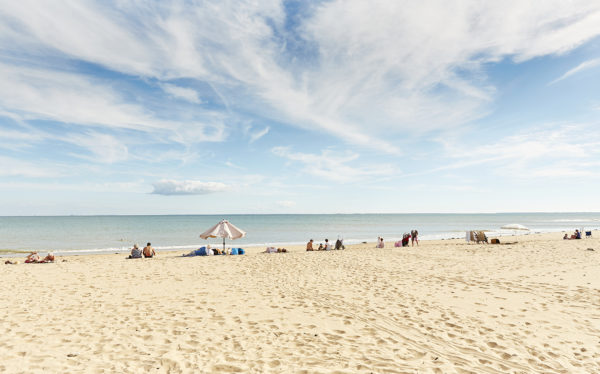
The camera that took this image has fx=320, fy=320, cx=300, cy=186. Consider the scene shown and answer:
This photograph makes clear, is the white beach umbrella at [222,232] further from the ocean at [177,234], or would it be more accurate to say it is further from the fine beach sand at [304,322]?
the ocean at [177,234]

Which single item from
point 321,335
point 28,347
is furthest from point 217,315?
point 28,347

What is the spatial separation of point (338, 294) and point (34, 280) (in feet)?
37.3

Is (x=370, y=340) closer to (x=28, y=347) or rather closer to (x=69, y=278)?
(x=28, y=347)

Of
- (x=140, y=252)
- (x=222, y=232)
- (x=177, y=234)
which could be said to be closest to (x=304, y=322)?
(x=222, y=232)

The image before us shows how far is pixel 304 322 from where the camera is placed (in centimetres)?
737

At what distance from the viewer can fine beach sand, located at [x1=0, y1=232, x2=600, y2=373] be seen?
17.8 ft

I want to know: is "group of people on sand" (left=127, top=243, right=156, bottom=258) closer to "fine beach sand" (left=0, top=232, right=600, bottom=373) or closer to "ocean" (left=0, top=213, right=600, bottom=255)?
"fine beach sand" (left=0, top=232, right=600, bottom=373)

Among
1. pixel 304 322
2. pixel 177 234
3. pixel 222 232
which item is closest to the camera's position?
pixel 304 322

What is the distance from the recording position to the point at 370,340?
6.31 metres

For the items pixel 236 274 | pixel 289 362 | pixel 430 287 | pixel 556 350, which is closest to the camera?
pixel 289 362

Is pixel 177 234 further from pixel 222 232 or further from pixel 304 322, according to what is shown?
pixel 304 322

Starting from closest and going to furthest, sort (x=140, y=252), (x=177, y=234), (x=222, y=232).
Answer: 1. (x=140, y=252)
2. (x=222, y=232)
3. (x=177, y=234)

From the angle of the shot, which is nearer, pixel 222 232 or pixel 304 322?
pixel 304 322

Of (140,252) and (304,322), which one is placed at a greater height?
(140,252)
